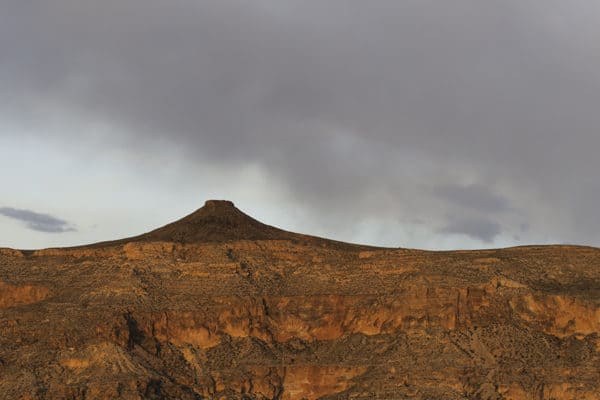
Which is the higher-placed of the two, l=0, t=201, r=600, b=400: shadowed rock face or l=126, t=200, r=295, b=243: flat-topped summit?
l=126, t=200, r=295, b=243: flat-topped summit

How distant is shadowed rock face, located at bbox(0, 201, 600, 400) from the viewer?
108 metres

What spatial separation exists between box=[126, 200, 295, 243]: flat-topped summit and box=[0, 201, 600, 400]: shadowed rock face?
3.74m

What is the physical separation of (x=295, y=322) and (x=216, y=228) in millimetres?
17684

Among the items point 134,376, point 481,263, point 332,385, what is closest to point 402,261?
point 481,263

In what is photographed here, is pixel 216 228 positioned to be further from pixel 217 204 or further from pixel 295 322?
pixel 295 322

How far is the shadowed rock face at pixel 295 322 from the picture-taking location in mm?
108250

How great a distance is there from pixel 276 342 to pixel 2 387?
2189 centimetres

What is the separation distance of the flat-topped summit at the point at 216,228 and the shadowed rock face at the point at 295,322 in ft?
12.3

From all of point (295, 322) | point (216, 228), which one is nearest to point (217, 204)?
point (216, 228)

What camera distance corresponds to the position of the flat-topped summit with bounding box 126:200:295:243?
430ft

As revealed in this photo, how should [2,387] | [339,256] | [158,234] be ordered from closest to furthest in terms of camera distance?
1. [2,387]
2. [339,256]
3. [158,234]

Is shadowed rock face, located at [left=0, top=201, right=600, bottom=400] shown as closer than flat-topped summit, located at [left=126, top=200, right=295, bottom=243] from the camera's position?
Yes

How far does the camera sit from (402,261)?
12056 cm

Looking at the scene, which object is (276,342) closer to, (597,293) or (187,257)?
(187,257)
